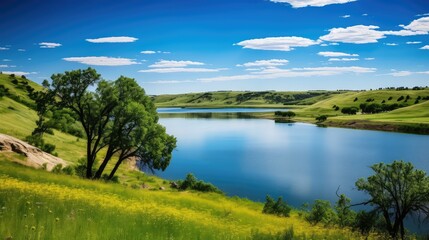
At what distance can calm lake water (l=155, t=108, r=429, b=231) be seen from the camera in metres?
55.8

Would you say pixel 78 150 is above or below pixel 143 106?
below

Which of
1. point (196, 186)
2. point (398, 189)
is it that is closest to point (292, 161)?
point (196, 186)

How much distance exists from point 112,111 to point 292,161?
50078 mm

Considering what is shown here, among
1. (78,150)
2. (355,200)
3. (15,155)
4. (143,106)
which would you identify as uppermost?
(143,106)

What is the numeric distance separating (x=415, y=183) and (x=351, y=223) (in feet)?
20.7

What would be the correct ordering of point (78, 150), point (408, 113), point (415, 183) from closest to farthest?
point (415, 183), point (78, 150), point (408, 113)

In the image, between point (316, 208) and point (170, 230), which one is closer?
point (170, 230)

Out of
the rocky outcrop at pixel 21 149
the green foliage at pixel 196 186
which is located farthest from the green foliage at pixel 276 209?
the rocky outcrop at pixel 21 149

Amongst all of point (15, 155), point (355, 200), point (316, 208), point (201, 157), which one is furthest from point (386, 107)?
point (15, 155)

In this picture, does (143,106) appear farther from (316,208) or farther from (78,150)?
(78,150)

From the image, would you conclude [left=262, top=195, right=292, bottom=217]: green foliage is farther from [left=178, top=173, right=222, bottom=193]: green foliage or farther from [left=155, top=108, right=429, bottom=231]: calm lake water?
[left=178, top=173, right=222, bottom=193]: green foliage

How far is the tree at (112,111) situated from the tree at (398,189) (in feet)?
73.4

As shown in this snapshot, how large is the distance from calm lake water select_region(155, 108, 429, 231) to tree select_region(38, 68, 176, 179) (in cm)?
1981

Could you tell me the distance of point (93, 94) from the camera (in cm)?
3756
